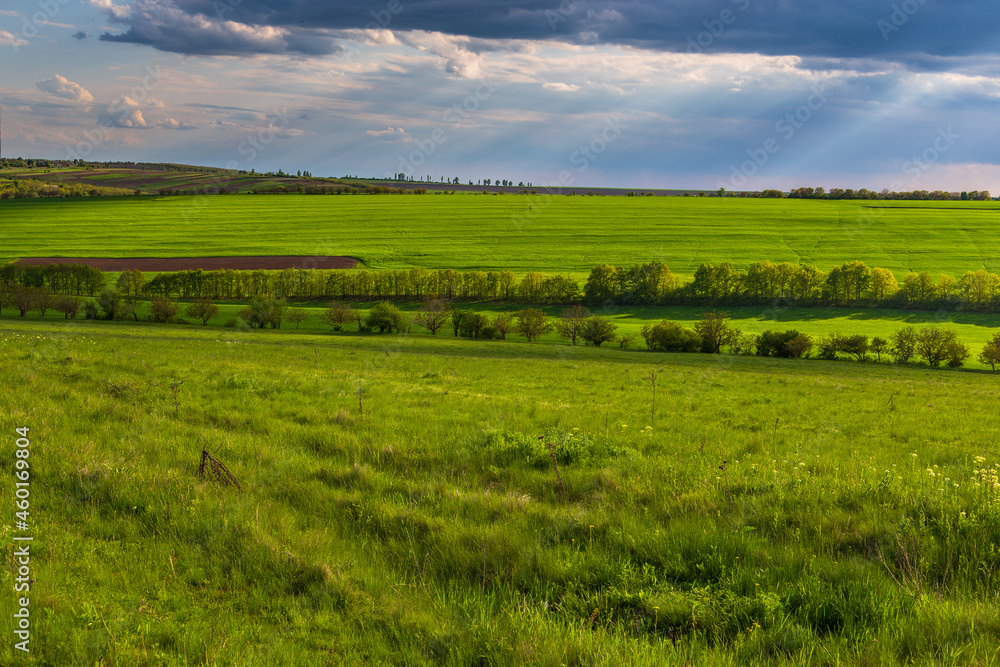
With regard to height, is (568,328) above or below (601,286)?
below

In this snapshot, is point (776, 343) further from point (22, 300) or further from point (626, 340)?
point (22, 300)

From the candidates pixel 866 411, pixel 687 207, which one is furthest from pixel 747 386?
pixel 687 207

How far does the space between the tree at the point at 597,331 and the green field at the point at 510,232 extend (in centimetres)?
3735

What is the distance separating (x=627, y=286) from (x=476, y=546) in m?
97.0

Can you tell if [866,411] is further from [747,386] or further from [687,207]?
[687,207]

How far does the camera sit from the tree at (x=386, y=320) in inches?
2854

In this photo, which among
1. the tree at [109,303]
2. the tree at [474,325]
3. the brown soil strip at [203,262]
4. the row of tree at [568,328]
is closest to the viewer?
the row of tree at [568,328]

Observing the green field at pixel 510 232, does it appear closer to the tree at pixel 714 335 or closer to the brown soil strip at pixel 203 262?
the brown soil strip at pixel 203 262

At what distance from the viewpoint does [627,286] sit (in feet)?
323

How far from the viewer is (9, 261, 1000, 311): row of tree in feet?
312

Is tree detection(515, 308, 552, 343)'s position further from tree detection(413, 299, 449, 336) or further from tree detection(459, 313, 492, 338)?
tree detection(413, 299, 449, 336)

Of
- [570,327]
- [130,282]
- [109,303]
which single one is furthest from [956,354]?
[130,282]

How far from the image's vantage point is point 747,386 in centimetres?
2281

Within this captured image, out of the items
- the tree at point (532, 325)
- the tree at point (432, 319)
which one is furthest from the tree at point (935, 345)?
the tree at point (432, 319)
